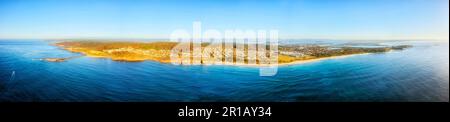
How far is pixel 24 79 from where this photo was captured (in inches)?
302

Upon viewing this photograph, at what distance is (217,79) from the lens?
7398 millimetres
